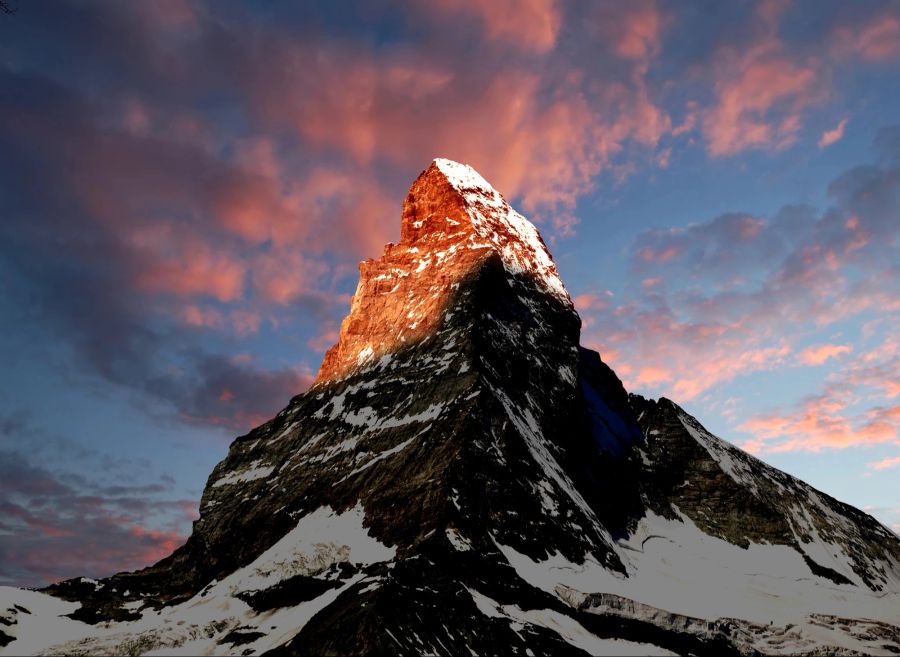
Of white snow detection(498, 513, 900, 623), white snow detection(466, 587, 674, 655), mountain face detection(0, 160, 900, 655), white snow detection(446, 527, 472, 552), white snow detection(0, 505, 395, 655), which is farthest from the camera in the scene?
white snow detection(498, 513, 900, 623)

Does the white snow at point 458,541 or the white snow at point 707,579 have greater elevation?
the white snow at point 458,541

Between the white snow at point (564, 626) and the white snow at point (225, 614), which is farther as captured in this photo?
the white snow at point (225, 614)

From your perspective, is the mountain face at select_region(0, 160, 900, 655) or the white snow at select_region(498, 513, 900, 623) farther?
the white snow at select_region(498, 513, 900, 623)

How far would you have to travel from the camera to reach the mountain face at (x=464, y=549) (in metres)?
105

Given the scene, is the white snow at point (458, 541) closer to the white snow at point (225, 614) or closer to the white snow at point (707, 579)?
the white snow at point (707, 579)

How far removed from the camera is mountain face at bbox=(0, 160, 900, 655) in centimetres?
10506

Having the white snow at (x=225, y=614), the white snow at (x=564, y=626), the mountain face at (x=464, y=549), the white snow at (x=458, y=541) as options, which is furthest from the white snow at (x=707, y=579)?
the white snow at (x=225, y=614)

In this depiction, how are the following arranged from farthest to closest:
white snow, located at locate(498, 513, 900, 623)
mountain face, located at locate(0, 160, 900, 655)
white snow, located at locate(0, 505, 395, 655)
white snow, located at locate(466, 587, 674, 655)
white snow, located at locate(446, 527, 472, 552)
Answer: white snow, located at locate(498, 513, 900, 623)
white snow, located at locate(446, 527, 472, 552)
white snow, located at locate(0, 505, 395, 655)
mountain face, located at locate(0, 160, 900, 655)
white snow, located at locate(466, 587, 674, 655)

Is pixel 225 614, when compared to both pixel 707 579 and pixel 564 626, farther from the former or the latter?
pixel 707 579

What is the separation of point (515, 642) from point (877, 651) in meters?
76.7

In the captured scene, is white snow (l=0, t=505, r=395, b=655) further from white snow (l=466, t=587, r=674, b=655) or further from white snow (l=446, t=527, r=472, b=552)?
white snow (l=466, t=587, r=674, b=655)

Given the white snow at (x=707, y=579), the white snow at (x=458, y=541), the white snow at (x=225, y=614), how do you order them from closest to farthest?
1. the white snow at (x=225, y=614)
2. the white snow at (x=458, y=541)
3. the white snow at (x=707, y=579)

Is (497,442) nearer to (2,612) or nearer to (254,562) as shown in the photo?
(254,562)

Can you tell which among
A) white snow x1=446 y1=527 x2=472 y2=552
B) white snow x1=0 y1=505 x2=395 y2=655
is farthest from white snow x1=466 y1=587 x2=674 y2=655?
white snow x1=0 y1=505 x2=395 y2=655
